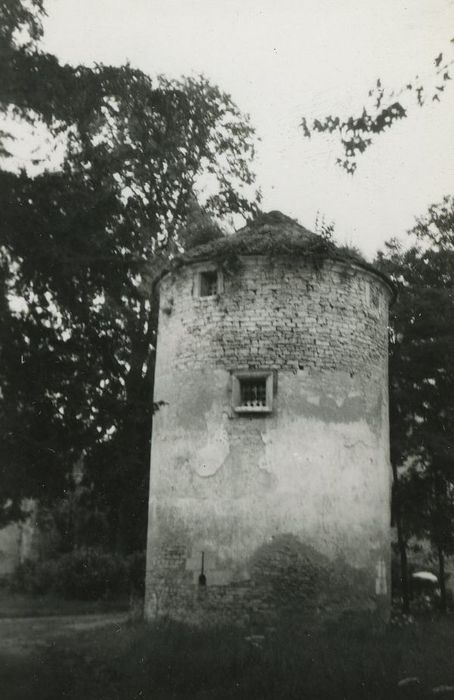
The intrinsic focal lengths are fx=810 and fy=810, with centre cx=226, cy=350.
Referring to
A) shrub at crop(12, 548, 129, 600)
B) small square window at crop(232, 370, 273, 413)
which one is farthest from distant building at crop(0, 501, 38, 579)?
small square window at crop(232, 370, 273, 413)

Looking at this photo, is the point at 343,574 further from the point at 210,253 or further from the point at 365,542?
the point at 210,253

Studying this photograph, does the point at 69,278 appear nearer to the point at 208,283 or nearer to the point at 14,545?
the point at 208,283

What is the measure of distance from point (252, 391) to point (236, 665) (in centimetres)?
563

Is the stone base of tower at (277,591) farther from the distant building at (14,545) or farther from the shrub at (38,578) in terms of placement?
the distant building at (14,545)

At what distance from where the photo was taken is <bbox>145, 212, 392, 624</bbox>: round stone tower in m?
14.7

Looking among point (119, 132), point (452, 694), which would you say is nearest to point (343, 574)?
point (452, 694)

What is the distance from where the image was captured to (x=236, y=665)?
11.5 m

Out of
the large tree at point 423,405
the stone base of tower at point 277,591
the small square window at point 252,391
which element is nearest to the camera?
the stone base of tower at point 277,591

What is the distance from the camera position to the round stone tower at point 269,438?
1469cm

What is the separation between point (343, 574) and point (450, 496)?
7937mm

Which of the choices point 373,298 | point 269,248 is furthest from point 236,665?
point 373,298

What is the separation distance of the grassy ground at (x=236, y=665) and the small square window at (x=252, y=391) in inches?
156

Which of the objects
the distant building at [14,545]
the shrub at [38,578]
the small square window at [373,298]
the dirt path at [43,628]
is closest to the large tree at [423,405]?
the small square window at [373,298]

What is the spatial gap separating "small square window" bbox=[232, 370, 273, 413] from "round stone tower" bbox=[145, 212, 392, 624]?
31mm
